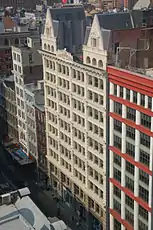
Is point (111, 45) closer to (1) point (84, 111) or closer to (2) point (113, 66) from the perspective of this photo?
(2) point (113, 66)

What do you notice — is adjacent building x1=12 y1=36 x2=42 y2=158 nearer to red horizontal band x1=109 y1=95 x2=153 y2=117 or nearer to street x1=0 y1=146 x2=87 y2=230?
street x1=0 y1=146 x2=87 y2=230

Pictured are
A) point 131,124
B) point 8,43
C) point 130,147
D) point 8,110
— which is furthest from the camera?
point 8,43

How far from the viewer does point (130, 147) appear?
79000 millimetres

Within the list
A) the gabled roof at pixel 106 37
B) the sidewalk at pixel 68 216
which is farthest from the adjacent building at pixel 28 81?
the gabled roof at pixel 106 37

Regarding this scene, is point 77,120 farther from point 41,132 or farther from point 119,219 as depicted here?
point 41,132

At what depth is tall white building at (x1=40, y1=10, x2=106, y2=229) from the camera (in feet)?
286

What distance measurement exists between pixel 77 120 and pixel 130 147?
22.2m

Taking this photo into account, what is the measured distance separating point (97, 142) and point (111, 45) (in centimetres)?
2206

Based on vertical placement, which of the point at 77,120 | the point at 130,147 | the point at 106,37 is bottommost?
the point at 130,147

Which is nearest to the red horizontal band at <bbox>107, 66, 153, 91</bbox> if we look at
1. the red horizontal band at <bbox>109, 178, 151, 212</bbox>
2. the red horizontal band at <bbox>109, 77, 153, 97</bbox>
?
the red horizontal band at <bbox>109, 77, 153, 97</bbox>

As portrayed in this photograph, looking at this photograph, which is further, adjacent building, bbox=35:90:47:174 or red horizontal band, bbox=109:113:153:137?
adjacent building, bbox=35:90:47:174

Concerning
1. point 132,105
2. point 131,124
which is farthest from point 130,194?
point 132,105

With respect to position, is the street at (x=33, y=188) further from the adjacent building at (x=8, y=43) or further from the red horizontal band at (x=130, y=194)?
the adjacent building at (x=8, y=43)

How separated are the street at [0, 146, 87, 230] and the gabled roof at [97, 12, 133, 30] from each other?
5003 centimetres
